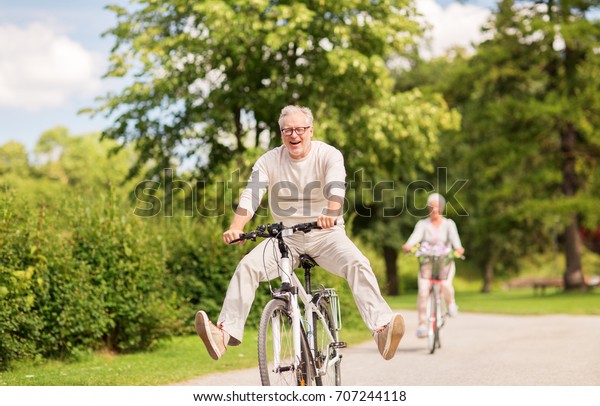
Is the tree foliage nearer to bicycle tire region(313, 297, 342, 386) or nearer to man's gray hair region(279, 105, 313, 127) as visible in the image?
bicycle tire region(313, 297, 342, 386)

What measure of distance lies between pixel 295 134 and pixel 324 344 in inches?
63.8

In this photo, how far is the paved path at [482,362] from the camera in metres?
8.59

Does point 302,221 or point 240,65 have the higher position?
point 240,65

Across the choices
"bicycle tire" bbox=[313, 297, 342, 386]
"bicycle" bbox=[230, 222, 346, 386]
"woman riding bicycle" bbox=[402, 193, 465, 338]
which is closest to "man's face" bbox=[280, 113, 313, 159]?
"bicycle" bbox=[230, 222, 346, 386]

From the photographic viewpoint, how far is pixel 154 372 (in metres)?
9.35

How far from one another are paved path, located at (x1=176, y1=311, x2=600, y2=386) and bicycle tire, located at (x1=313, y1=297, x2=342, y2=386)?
1488 mm

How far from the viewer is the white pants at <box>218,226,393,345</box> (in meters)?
6.05

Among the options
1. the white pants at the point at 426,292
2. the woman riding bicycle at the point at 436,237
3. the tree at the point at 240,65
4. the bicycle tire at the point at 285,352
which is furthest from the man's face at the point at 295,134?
the tree at the point at 240,65

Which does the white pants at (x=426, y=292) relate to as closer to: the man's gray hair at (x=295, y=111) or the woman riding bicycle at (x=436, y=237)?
the woman riding bicycle at (x=436, y=237)

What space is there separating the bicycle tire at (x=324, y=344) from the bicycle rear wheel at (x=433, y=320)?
4977mm

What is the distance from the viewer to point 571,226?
1315 inches

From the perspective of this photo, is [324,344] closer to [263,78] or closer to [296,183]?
[296,183]

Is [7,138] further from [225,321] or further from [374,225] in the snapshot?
[225,321]

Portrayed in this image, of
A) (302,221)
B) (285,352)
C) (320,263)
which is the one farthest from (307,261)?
(285,352)
